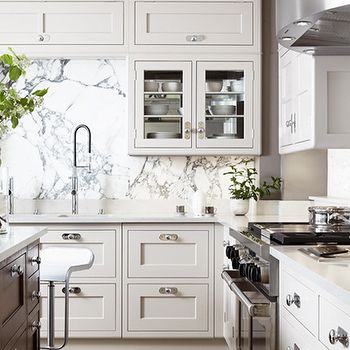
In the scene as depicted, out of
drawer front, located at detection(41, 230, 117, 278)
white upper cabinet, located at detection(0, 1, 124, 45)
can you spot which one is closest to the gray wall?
white upper cabinet, located at detection(0, 1, 124, 45)

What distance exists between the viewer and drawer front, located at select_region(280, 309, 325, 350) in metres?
2.15

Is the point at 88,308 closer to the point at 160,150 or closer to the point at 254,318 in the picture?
the point at 160,150

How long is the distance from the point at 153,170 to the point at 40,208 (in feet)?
2.82

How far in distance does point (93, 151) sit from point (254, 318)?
2.59 metres

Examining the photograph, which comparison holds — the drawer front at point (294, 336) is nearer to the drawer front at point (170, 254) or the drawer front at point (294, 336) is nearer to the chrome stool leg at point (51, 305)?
the chrome stool leg at point (51, 305)

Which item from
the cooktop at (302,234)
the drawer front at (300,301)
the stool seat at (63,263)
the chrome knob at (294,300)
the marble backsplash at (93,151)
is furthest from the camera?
the marble backsplash at (93,151)

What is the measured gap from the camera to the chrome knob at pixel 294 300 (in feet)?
7.64

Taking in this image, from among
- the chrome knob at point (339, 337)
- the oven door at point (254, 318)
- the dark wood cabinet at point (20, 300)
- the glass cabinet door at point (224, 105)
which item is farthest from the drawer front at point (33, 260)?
the glass cabinet door at point (224, 105)

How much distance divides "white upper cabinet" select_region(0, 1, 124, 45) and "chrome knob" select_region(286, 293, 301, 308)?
107 inches

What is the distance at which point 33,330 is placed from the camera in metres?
3.19

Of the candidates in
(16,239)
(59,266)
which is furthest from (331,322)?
Answer: (59,266)

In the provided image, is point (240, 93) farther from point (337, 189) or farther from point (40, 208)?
point (40, 208)

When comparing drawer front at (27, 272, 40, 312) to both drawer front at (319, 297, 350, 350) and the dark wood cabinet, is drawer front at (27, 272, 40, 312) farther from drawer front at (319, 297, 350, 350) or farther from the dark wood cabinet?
drawer front at (319, 297, 350, 350)

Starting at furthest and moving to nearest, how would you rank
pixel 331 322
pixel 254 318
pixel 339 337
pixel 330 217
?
pixel 330 217 → pixel 254 318 → pixel 331 322 → pixel 339 337
